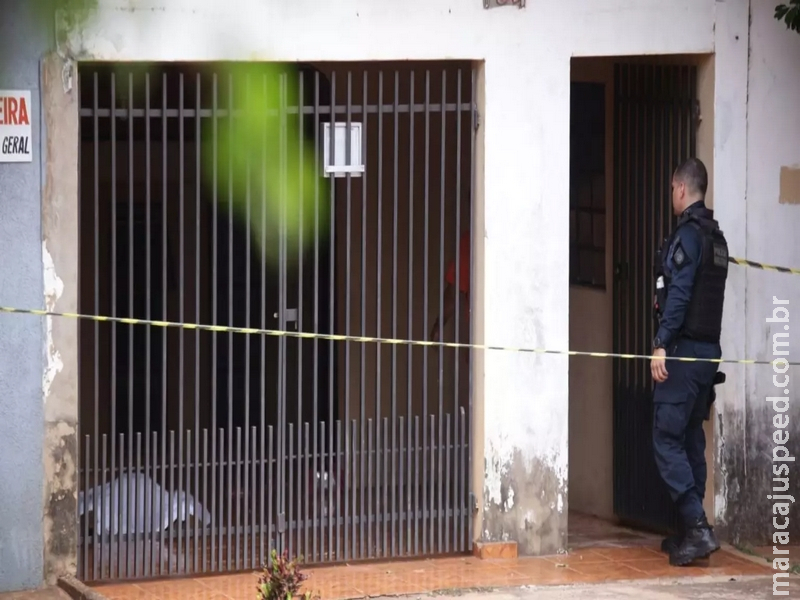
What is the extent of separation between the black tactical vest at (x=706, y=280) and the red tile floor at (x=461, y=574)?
125cm

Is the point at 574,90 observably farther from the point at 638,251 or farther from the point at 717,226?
the point at 717,226

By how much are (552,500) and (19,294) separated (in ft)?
9.91

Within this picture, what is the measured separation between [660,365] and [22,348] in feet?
10.6

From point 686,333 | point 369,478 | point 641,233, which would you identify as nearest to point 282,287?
point 369,478

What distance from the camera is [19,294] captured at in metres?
7.15

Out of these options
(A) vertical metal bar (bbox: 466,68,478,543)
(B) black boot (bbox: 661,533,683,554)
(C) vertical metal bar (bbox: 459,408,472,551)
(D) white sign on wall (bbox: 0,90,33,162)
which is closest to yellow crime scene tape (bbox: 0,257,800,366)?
(A) vertical metal bar (bbox: 466,68,478,543)

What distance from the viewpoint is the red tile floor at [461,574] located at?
23.7ft

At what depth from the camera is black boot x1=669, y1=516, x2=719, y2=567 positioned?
764 centimetres

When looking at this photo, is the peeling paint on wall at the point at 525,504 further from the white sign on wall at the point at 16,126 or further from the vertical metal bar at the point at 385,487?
the white sign on wall at the point at 16,126

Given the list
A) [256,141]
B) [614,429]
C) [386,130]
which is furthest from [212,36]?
[614,429]

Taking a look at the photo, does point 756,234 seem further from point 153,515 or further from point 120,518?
point 120,518

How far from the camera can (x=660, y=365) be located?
24.8 feet

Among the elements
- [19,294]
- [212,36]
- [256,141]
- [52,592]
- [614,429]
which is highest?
[212,36]

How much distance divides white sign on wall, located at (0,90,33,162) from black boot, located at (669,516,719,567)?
3.89 meters
